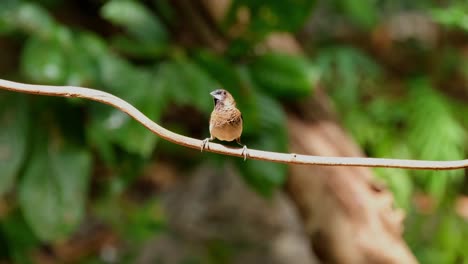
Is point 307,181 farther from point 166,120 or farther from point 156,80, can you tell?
point 166,120

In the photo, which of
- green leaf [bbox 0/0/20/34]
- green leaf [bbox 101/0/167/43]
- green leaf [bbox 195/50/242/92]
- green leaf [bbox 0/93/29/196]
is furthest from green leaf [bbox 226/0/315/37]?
green leaf [bbox 0/93/29/196]

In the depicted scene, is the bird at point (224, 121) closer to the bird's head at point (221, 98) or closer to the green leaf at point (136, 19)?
the bird's head at point (221, 98)

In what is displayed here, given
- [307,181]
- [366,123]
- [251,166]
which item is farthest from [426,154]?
[251,166]

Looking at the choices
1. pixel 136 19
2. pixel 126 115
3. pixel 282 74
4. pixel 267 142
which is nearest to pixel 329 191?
pixel 267 142

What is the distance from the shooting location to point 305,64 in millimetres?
1799

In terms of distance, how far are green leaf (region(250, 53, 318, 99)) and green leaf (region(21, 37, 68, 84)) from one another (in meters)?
0.60

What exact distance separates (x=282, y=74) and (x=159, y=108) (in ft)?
1.45

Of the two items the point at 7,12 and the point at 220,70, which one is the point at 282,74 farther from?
the point at 7,12

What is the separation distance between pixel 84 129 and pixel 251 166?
609 millimetres

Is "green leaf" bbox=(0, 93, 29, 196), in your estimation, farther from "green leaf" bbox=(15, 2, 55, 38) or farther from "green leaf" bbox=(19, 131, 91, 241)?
"green leaf" bbox=(15, 2, 55, 38)

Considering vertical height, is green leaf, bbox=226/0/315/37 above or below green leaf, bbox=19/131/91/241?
above

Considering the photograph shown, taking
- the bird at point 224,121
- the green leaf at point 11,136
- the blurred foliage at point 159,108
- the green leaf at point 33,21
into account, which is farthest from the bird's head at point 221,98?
the green leaf at point 11,136

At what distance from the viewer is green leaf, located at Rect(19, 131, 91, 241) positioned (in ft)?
5.68

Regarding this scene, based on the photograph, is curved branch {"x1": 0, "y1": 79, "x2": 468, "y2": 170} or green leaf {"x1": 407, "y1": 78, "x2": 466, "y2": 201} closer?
curved branch {"x1": 0, "y1": 79, "x2": 468, "y2": 170}
